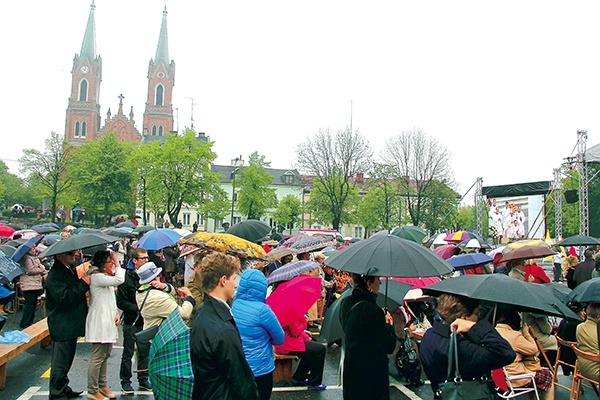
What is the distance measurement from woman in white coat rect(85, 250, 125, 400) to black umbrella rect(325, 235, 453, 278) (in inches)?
118

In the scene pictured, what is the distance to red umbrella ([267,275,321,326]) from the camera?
5934mm

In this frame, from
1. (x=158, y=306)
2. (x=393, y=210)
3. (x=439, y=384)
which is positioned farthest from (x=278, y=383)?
(x=393, y=210)

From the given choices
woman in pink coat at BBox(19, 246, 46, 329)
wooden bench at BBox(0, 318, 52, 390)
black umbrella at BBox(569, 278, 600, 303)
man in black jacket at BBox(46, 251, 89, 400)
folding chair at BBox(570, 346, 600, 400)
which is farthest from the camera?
woman in pink coat at BBox(19, 246, 46, 329)

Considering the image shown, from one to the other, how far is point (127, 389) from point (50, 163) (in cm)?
5806

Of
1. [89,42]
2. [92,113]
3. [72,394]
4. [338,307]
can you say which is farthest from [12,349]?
[89,42]

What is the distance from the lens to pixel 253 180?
59844 millimetres

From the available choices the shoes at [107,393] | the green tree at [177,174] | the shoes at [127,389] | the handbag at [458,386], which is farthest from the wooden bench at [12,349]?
the green tree at [177,174]

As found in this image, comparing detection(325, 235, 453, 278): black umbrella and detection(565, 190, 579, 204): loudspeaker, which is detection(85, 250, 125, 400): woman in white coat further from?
detection(565, 190, 579, 204): loudspeaker

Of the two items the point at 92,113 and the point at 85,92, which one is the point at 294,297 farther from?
the point at 85,92

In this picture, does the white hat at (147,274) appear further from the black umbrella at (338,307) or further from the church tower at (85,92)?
the church tower at (85,92)

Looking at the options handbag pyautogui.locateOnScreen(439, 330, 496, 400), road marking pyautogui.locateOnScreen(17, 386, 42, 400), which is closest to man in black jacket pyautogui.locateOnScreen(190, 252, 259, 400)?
handbag pyautogui.locateOnScreen(439, 330, 496, 400)

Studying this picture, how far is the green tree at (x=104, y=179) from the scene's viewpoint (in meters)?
55.2

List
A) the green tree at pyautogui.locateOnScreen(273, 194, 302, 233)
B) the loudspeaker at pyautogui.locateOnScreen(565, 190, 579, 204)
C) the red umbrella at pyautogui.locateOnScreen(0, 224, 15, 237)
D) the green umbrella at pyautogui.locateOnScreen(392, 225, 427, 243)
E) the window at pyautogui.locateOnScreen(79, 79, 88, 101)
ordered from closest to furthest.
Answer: the green umbrella at pyautogui.locateOnScreen(392, 225, 427, 243) → the red umbrella at pyautogui.locateOnScreen(0, 224, 15, 237) → the loudspeaker at pyautogui.locateOnScreen(565, 190, 579, 204) → the green tree at pyautogui.locateOnScreen(273, 194, 302, 233) → the window at pyautogui.locateOnScreen(79, 79, 88, 101)

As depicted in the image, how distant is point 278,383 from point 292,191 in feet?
250
